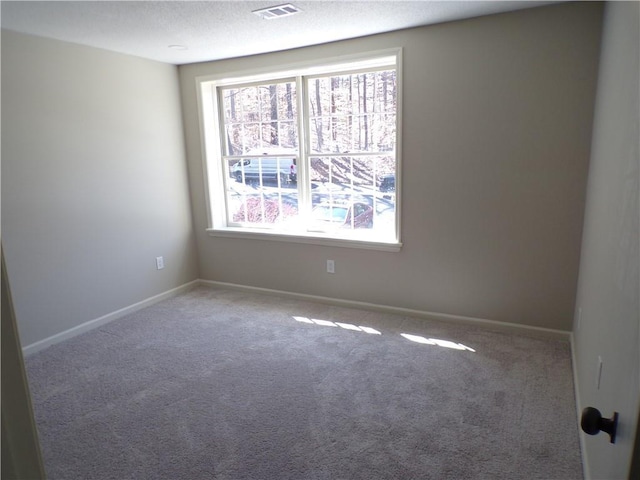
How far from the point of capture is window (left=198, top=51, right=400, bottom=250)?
3484mm

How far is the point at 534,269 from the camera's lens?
298 centimetres

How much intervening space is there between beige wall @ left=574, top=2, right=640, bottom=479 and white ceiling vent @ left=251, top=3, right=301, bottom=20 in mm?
1762

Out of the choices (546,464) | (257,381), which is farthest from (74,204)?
(546,464)

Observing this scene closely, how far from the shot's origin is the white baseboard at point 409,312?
3039mm

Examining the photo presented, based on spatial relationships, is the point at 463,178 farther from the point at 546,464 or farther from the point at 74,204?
the point at 74,204

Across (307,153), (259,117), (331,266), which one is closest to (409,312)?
(331,266)

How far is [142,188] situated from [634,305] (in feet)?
12.5

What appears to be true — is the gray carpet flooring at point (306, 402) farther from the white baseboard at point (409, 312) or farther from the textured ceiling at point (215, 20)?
the textured ceiling at point (215, 20)

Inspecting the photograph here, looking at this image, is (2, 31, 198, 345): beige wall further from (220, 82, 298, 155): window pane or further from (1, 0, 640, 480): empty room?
(220, 82, 298, 155): window pane

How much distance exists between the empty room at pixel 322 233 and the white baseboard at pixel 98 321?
0.02 m

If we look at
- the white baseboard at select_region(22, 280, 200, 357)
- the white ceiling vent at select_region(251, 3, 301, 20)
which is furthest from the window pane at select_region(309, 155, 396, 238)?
the white baseboard at select_region(22, 280, 200, 357)

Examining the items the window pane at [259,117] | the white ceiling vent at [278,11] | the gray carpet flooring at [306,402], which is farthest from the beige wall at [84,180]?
the white ceiling vent at [278,11]

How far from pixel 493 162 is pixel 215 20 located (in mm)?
2211

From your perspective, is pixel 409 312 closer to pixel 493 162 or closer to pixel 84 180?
pixel 493 162
